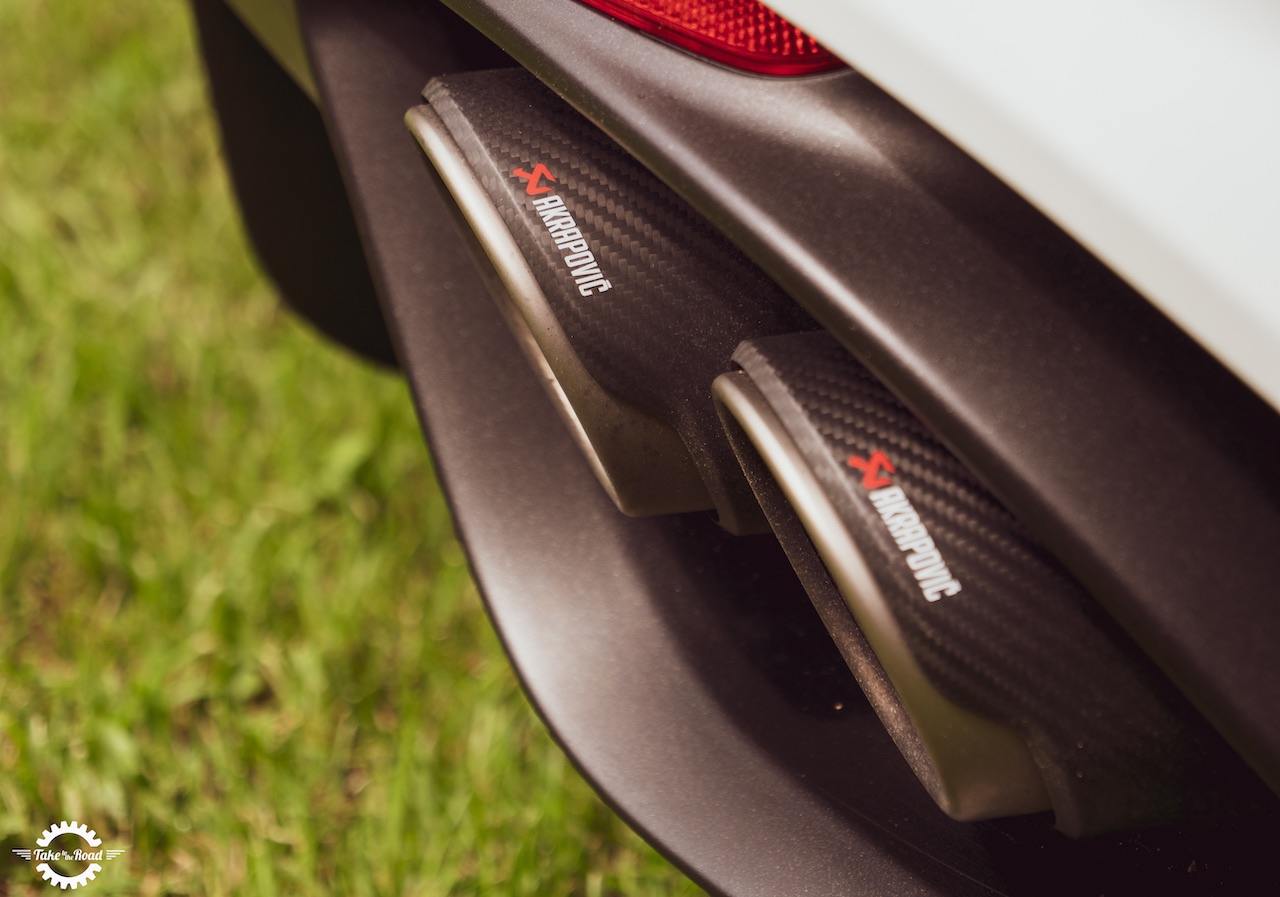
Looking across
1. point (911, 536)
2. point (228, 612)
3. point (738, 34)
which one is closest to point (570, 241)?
point (738, 34)

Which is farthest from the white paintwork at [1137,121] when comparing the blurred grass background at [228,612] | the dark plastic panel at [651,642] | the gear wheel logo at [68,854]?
the gear wheel logo at [68,854]

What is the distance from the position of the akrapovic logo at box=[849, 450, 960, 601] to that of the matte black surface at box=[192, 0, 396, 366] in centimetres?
105

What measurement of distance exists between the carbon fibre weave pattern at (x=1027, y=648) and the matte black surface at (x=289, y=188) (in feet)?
3.28

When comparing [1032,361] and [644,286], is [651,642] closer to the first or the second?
[644,286]

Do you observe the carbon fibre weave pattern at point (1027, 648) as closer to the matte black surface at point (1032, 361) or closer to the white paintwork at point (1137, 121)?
the matte black surface at point (1032, 361)

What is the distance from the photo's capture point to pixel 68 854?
3.72 ft

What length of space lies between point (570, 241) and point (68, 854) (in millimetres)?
790

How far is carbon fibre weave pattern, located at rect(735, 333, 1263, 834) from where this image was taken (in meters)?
0.65

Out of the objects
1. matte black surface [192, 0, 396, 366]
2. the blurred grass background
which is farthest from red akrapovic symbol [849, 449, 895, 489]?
matte black surface [192, 0, 396, 366]

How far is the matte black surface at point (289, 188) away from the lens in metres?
1.44

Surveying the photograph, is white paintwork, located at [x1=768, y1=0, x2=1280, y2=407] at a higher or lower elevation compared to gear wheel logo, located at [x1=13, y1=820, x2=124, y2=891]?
higher

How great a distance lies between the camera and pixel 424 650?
138cm

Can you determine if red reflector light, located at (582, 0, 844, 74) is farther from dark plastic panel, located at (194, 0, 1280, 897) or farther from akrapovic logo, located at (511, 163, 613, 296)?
dark plastic panel, located at (194, 0, 1280, 897)

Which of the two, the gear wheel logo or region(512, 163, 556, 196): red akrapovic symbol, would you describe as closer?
region(512, 163, 556, 196): red akrapovic symbol
